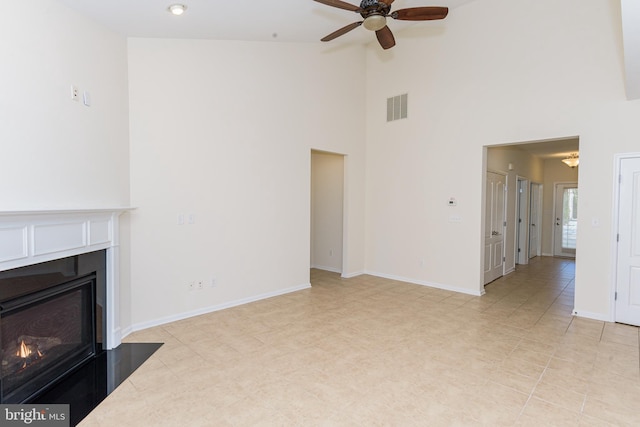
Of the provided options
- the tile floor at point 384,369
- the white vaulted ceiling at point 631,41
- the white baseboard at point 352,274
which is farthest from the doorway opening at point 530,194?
the white baseboard at point 352,274

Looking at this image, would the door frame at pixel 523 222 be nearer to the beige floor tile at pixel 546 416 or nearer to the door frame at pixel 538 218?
the door frame at pixel 538 218

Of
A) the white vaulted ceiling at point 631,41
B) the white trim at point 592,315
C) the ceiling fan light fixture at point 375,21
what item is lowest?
the white trim at point 592,315

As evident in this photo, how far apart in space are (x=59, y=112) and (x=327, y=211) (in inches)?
181

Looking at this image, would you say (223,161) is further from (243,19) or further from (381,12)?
(381,12)

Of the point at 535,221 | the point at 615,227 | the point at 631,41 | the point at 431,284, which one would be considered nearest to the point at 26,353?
the point at 431,284

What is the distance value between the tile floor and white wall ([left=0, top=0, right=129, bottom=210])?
1593 mm

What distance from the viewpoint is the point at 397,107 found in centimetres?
584

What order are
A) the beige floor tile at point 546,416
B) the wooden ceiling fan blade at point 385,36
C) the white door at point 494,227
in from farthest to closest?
the white door at point 494,227 < the wooden ceiling fan blade at point 385,36 < the beige floor tile at point 546,416

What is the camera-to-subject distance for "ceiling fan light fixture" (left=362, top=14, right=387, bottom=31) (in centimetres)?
301

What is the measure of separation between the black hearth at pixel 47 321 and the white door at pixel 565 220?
10.1 meters

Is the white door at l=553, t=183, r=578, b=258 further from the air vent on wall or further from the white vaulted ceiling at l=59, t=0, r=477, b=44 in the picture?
the white vaulted ceiling at l=59, t=0, r=477, b=44

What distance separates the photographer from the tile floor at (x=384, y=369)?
223cm

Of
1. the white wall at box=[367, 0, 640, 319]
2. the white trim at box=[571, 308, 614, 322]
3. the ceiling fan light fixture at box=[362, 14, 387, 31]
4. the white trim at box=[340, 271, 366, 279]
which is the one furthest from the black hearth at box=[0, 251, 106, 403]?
the white trim at box=[571, 308, 614, 322]

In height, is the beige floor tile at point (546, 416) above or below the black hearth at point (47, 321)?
below
